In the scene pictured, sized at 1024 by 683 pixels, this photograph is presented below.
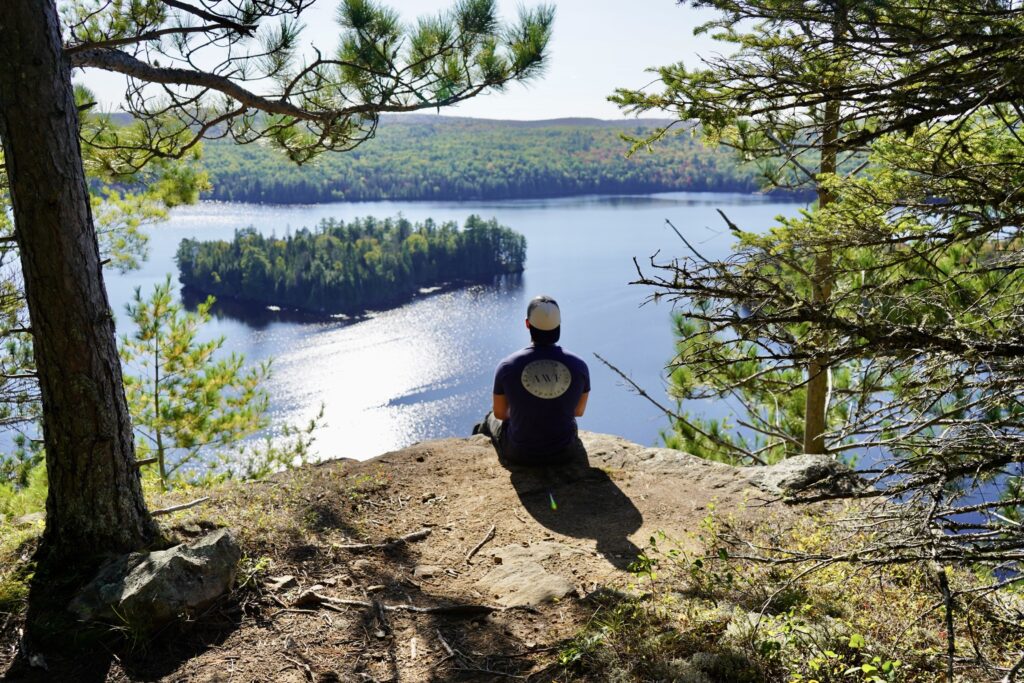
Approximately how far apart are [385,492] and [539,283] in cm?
4364

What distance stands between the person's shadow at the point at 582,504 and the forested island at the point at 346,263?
46177mm

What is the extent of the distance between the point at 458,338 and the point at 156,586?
39.7m

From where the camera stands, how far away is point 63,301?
3291 millimetres

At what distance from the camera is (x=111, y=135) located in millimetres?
5887

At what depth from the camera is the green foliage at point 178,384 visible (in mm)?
9453

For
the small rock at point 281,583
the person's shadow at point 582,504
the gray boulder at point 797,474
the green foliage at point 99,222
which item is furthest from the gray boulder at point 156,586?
the gray boulder at point 797,474

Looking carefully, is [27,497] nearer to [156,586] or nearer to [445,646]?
[156,586]

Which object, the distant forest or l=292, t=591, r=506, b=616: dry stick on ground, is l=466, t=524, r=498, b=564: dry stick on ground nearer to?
l=292, t=591, r=506, b=616: dry stick on ground

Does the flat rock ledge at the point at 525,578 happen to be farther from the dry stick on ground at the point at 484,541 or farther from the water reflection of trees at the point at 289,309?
the water reflection of trees at the point at 289,309

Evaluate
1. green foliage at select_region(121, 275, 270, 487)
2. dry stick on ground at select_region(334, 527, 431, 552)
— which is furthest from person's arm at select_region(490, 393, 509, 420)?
green foliage at select_region(121, 275, 270, 487)

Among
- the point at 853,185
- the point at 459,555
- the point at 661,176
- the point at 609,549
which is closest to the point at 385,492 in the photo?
the point at 459,555

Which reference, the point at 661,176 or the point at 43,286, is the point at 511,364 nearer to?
the point at 43,286

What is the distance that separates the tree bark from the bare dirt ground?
1.72ft

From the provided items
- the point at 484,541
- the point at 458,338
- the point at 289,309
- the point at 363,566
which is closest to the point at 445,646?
the point at 363,566
